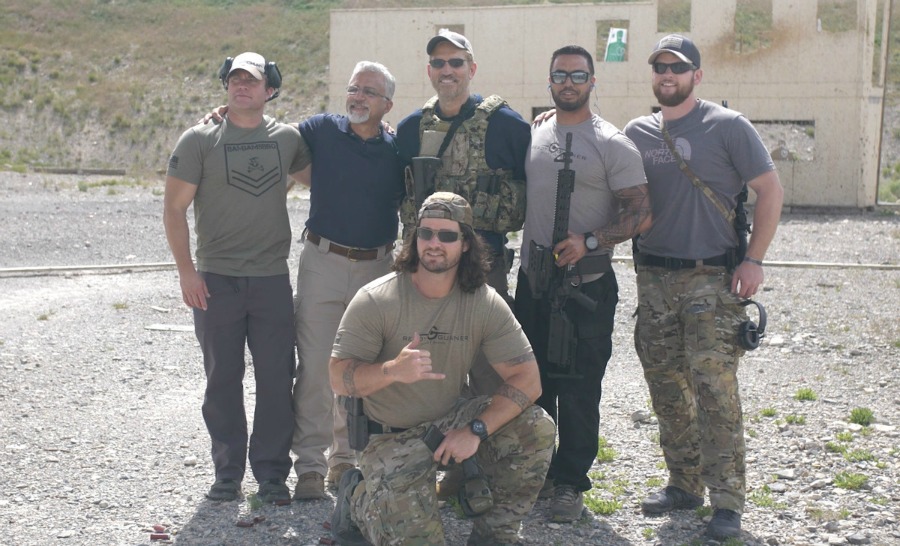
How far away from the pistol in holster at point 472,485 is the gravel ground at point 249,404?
42 centimetres

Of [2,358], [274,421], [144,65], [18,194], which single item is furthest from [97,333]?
[144,65]

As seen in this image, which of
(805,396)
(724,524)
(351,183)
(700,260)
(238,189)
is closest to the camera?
(724,524)

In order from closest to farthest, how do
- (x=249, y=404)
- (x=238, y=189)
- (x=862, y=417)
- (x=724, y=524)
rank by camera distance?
(x=724, y=524)
(x=238, y=189)
(x=862, y=417)
(x=249, y=404)

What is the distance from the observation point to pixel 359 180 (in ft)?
18.0

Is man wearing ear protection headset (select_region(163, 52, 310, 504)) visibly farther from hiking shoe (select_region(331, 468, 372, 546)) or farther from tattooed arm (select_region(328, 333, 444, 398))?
tattooed arm (select_region(328, 333, 444, 398))

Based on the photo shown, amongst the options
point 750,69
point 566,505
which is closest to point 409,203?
point 566,505

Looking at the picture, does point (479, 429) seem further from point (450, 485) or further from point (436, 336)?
point (450, 485)

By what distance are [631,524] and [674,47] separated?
7.70 ft

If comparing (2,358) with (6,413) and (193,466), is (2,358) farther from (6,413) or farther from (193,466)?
(193,466)

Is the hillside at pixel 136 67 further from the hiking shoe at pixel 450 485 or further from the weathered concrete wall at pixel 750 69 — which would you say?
the hiking shoe at pixel 450 485

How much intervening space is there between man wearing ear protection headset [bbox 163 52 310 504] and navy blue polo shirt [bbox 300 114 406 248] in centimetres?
16

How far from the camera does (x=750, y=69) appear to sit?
2495cm

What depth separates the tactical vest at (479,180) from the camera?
5.28 metres

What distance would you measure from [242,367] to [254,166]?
1061 millimetres
